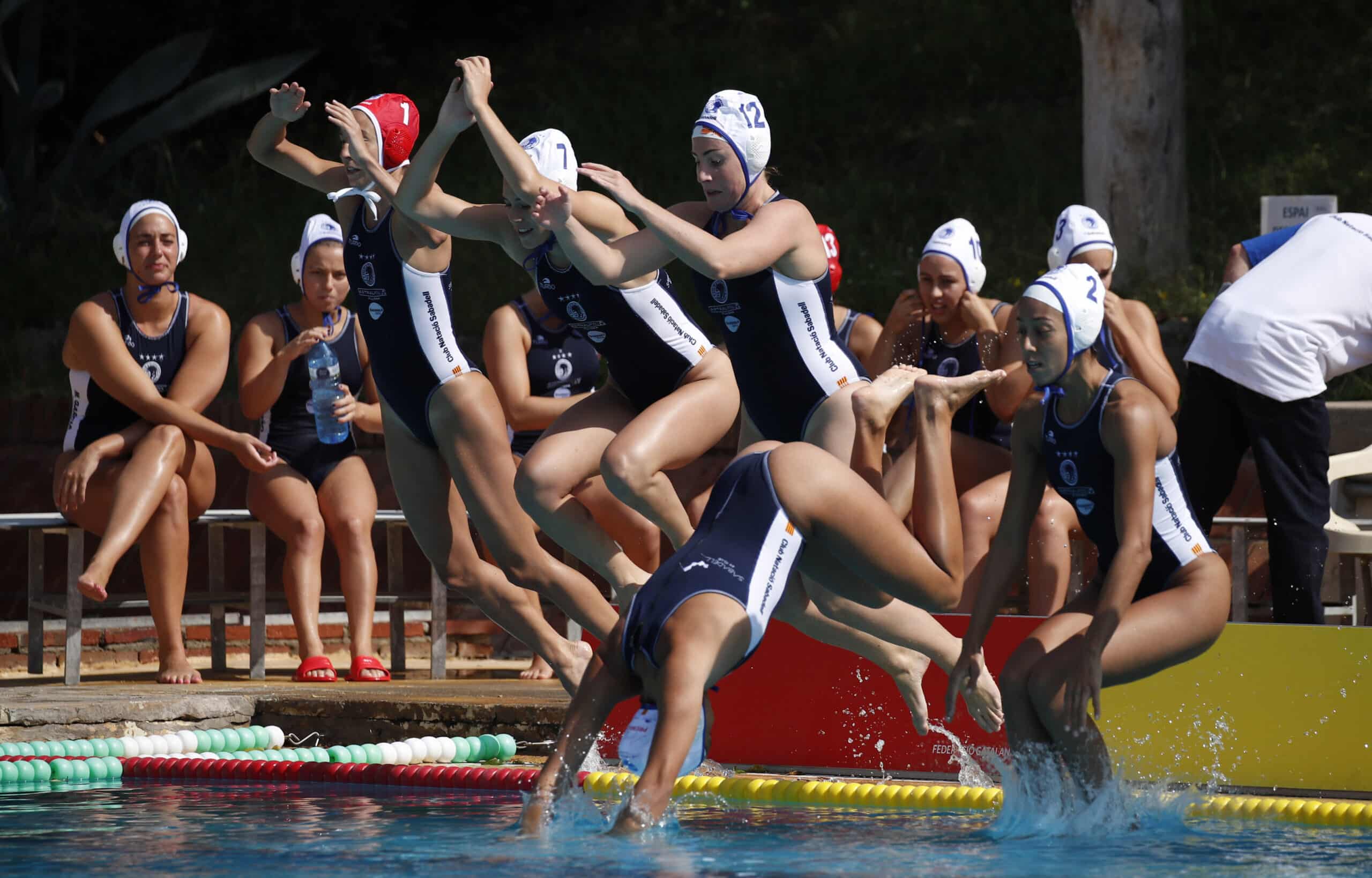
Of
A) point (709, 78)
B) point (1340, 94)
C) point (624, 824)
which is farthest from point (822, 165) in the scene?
point (624, 824)

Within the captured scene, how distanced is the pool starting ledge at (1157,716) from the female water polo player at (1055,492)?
2.34 ft

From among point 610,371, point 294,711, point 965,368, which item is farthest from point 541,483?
point 965,368

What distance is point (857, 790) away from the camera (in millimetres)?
6211

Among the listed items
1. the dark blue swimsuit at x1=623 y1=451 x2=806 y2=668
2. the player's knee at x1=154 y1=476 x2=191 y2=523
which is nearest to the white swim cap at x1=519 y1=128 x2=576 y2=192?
the dark blue swimsuit at x1=623 y1=451 x2=806 y2=668

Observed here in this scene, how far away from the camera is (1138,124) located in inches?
450

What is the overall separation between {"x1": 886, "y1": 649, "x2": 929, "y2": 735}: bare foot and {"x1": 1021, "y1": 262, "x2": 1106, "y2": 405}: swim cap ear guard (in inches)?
49.6

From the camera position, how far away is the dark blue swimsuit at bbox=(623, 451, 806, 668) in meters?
4.96

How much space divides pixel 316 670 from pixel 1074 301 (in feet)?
14.9

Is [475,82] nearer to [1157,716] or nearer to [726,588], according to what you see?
[726,588]

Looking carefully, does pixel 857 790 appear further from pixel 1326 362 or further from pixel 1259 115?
pixel 1259 115

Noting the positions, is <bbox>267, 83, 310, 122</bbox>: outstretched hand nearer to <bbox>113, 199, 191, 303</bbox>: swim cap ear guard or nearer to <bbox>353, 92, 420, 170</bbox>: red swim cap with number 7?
<bbox>353, 92, 420, 170</bbox>: red swim cap with number 7

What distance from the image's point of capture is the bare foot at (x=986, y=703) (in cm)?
584

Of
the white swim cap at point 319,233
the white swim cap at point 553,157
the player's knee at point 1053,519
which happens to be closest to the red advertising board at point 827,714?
the player's knee at point 1053,519

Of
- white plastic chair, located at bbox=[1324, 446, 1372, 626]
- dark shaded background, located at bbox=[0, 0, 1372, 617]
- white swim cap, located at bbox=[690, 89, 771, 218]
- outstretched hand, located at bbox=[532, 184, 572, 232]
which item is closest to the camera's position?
outstretched hand, located at bbox=[532, 184, 572, 232]
